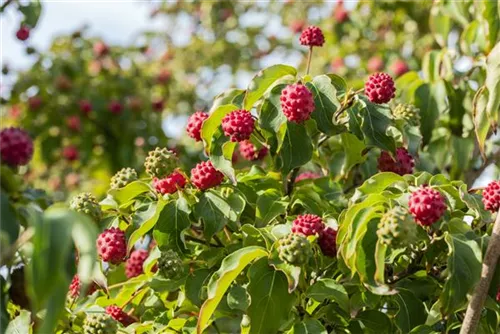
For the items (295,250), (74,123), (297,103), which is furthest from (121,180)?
(74,123)

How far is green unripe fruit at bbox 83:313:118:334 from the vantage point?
2000 mm

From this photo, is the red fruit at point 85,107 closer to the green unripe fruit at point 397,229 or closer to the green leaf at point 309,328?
the green leaf at point 309,328

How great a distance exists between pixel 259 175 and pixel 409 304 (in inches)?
23.1

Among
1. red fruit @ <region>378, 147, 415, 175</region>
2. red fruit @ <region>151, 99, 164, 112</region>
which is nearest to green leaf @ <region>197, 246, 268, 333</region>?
red fruit @ <region>378, 147, 415, 175</region>

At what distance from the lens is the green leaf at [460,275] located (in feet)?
5.92

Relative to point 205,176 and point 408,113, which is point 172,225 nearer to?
point 205,176

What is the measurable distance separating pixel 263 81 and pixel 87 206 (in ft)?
1.74

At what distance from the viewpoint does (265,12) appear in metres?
8.40

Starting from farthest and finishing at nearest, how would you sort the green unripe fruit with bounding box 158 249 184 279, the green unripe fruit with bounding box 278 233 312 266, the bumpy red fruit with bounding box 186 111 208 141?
the bumpy red fruit with bounding box 186 111 208 141 → the green unripe fruit with bounding box 158 249 184 279 → the green unripe fruit with bounding box 278 233 312 266

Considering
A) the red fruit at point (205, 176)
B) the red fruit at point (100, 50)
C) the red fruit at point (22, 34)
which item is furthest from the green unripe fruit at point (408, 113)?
the red fruit at point (100, 50)

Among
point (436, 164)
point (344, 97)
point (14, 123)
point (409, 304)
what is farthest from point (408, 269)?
point (14, 123)

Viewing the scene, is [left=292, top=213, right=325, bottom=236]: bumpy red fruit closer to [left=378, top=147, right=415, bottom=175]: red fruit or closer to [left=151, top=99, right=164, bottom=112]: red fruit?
[left=378, top=147, right=415, bottom=175]: red fruit

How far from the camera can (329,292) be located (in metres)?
2.00

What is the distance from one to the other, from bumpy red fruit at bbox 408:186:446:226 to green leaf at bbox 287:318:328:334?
31cm
